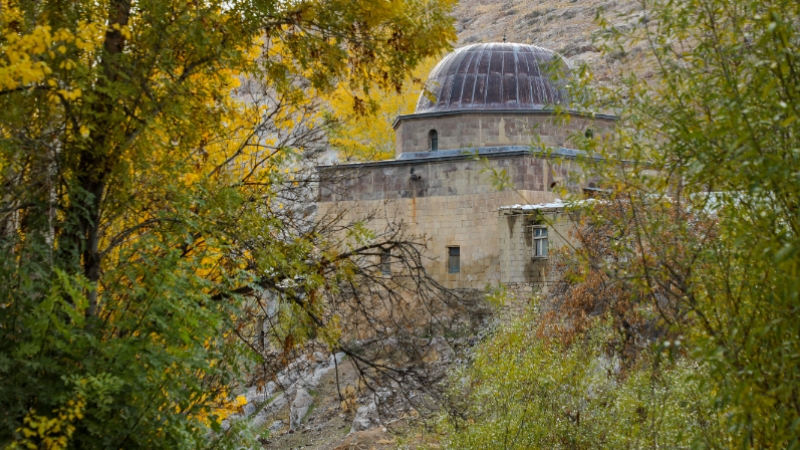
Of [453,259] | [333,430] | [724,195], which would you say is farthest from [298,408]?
[724,195]

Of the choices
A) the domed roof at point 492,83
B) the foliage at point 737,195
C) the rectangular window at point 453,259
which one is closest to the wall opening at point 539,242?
the rectangular window at point 453,259

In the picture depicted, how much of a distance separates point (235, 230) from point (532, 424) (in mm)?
7339

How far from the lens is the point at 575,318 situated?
19.8m

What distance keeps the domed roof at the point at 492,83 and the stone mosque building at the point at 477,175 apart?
0.03 metres

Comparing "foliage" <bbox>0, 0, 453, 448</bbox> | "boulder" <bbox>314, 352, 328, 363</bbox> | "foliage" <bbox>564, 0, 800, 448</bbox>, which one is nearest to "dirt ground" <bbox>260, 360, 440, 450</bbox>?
"boulder" <bbox>314, 352, 328, 363</bbox>

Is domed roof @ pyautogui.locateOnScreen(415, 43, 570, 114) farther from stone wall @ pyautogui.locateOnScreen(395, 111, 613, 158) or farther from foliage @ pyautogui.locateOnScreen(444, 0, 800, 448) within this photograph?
foliage @ pyautogui.locateOnScreen(444, 0, 800, 448)

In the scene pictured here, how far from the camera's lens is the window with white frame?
82.5ft

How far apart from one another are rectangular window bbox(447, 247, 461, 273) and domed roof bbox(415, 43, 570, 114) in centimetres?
443

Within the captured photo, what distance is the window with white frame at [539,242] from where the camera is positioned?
82.5 feet

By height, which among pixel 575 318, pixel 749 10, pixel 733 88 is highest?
pixel 749 10

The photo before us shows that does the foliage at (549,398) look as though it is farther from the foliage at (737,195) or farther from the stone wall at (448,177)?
the stone wall at (448,177)

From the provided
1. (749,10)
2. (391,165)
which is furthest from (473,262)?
(749,10)

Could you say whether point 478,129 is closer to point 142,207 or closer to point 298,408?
point 298,408

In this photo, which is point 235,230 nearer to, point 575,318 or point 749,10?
point 749,10
